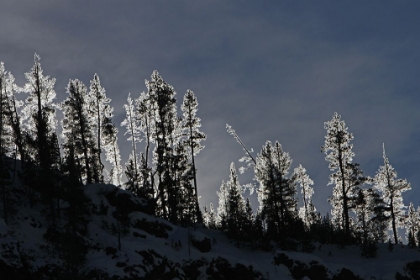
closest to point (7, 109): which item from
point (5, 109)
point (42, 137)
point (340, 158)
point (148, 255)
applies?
point (5, 109)

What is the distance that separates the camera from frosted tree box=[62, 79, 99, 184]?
42.9m

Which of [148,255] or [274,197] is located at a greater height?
[274,197]

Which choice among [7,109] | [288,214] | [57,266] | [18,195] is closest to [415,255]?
[288,214]

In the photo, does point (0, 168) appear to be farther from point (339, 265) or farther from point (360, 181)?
point (360, 181)

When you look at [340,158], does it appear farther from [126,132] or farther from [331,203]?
[126,132]

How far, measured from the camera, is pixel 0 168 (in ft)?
95.5

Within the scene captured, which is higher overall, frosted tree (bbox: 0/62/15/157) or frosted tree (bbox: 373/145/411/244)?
frosted tree (bbox: 0/62/15/157)

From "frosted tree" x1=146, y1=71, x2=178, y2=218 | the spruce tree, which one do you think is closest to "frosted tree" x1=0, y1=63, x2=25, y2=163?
"frosted tree" x1=146, y1=71, x2=178, y2=218

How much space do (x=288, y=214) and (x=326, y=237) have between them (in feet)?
13.9

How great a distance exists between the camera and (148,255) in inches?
1071

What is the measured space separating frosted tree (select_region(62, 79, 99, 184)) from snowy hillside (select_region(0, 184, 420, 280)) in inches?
252

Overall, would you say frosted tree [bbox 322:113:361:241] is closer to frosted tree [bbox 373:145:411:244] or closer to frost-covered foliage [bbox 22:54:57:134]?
frosted tree [bbox 373:145:411:244]

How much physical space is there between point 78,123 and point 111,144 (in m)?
9.87

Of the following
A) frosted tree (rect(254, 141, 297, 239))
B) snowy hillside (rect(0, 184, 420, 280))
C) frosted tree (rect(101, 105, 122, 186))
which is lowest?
snowy hillside (rect(0, 184, 420, 280))
